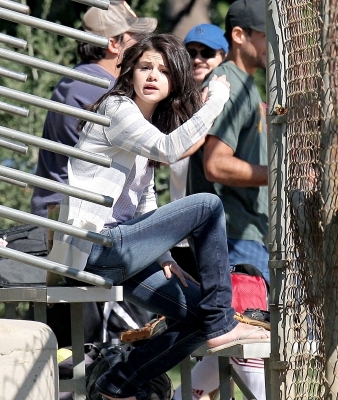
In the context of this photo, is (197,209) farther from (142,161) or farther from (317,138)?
(317,138)

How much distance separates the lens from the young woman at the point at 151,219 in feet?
11.9

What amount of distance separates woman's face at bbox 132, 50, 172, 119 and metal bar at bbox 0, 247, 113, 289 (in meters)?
0.77

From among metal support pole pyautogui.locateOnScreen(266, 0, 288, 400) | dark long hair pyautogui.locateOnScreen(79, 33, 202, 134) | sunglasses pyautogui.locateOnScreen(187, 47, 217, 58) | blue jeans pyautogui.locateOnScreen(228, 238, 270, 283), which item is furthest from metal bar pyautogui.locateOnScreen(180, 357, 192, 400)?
sunglasses pyautogui.locateOnScreen(187, 47, 217, 58)

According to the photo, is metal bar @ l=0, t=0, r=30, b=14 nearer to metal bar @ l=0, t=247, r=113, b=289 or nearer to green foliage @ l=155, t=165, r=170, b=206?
metal bar @ l=0, t=247, r=113, b=289

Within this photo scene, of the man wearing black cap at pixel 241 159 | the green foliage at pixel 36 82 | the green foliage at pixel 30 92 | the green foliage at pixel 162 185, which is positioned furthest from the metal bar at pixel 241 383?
the green foliage at pixel 162 185

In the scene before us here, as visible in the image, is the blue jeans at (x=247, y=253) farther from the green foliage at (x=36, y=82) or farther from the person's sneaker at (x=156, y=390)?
the green foliage at (x=36, y=82)

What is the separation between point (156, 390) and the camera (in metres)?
4.11

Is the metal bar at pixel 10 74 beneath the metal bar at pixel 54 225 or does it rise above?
above

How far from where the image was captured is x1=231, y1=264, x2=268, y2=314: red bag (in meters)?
4.21

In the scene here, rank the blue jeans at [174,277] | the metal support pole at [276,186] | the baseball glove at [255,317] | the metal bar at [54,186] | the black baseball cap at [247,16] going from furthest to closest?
the black baseball cap at [247,16] → the baseball glove at [255,317] → the blue jeans at [174,277] → the metal support pole at [276,186] → the metal bar at [54,186]

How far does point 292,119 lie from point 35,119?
519 centimetres

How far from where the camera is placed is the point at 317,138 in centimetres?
327

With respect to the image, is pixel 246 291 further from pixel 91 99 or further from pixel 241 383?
pixel 91 99

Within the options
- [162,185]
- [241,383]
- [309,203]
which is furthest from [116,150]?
[162,185]
